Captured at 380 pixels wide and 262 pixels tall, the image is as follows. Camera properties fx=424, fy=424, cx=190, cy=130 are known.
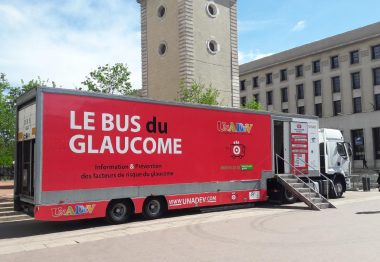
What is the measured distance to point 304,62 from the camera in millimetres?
58781

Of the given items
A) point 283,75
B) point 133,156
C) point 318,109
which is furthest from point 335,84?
point 133,156

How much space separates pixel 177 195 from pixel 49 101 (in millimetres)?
5213

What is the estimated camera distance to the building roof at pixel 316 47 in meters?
51.5

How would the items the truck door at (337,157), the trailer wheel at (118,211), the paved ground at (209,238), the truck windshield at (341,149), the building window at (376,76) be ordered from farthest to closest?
the building window at (376,76), the truck windshield at (341,149), the truck door at (337,157), the trailer wheel at (118,211), the paved ground at (209,238)

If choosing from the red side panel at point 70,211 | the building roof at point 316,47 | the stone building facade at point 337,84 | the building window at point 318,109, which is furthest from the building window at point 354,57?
the red side panel at point 70,211

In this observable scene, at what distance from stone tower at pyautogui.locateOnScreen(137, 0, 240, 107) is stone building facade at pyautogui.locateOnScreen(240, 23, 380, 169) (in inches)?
822

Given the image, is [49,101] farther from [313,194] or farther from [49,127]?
[313,194]

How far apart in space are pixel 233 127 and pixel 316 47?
148ft

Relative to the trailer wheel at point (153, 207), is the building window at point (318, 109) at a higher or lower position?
higher

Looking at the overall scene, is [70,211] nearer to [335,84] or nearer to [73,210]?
[73,210]

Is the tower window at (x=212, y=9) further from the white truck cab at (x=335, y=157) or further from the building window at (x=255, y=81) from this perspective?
the building window at (x=255, y=81)

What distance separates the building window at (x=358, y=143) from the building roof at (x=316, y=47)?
11.3 m

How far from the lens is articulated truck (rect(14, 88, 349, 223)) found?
38.3ft

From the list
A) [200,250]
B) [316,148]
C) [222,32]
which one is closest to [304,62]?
[222,32]
